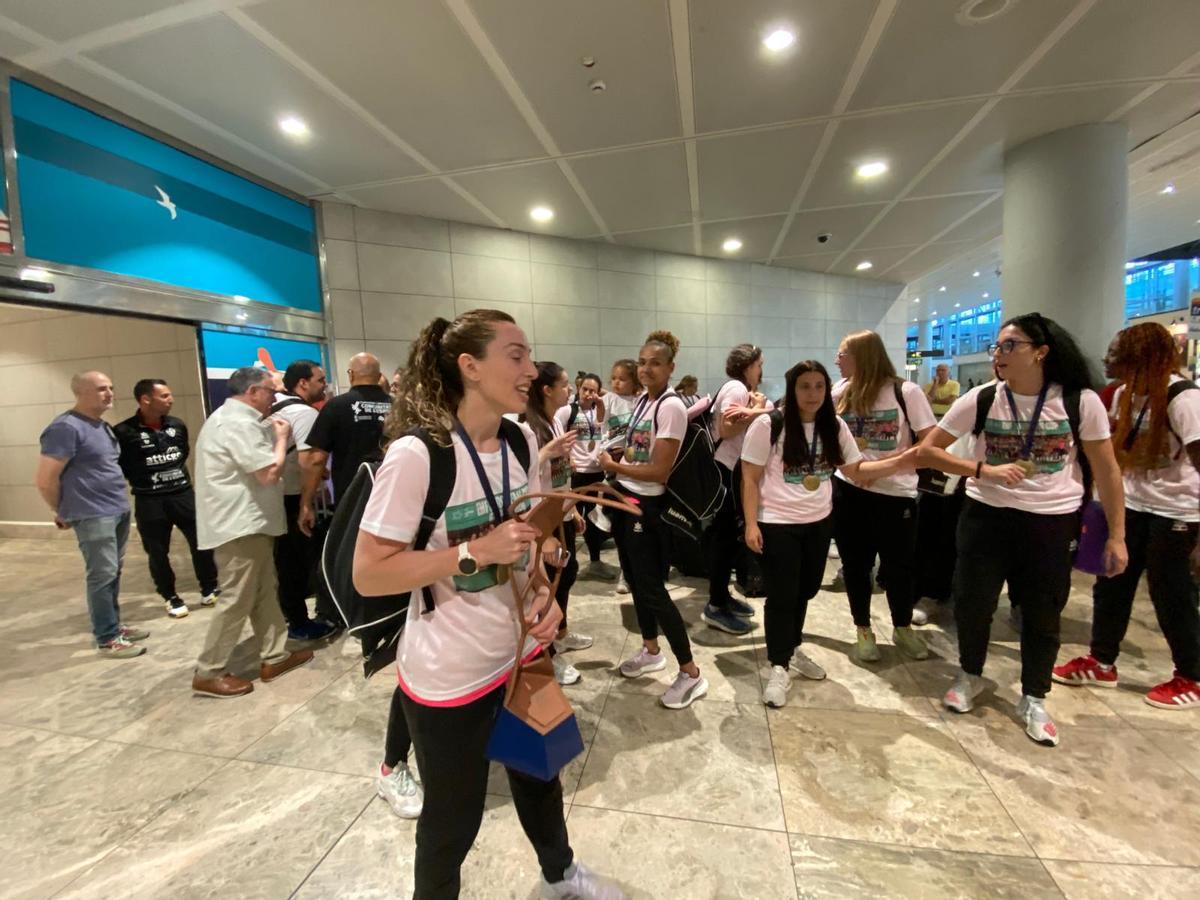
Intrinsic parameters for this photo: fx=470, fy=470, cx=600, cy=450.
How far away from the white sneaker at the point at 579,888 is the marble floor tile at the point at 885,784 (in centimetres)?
75

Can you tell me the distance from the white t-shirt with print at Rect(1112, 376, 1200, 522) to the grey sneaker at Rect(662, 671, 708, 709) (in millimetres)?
2450

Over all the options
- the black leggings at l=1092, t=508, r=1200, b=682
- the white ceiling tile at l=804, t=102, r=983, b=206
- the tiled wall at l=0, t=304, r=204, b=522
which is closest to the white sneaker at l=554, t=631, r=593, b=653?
the black leggings at l=1092, t=508, r=1200, b=682

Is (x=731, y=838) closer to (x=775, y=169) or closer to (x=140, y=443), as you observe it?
(x=140, y=443)

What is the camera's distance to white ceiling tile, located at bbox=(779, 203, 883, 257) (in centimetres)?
645

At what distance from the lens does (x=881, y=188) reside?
5684mm

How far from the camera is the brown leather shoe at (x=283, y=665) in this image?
2.84 metres

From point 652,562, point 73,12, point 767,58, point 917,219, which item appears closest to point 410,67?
point 73,12

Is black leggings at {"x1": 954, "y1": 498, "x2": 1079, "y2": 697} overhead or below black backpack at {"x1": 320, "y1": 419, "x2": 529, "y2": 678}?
below

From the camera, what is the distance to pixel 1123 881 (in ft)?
4.93

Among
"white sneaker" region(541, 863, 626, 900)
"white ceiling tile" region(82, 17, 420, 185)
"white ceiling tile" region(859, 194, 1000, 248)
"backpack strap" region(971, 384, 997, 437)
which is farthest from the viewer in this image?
"white ceiling tile" region(859, 194, 1000, 248)

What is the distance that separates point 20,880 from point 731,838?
251cm

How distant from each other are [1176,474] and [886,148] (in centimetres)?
394

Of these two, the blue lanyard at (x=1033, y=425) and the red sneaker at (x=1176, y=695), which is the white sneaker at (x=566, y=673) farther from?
the red sneaker at (x=1176, y=695)

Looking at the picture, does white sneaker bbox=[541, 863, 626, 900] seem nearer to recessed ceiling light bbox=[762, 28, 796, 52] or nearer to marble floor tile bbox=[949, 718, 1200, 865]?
marble floor tile bbox=[949, 718, 1200, 865]
